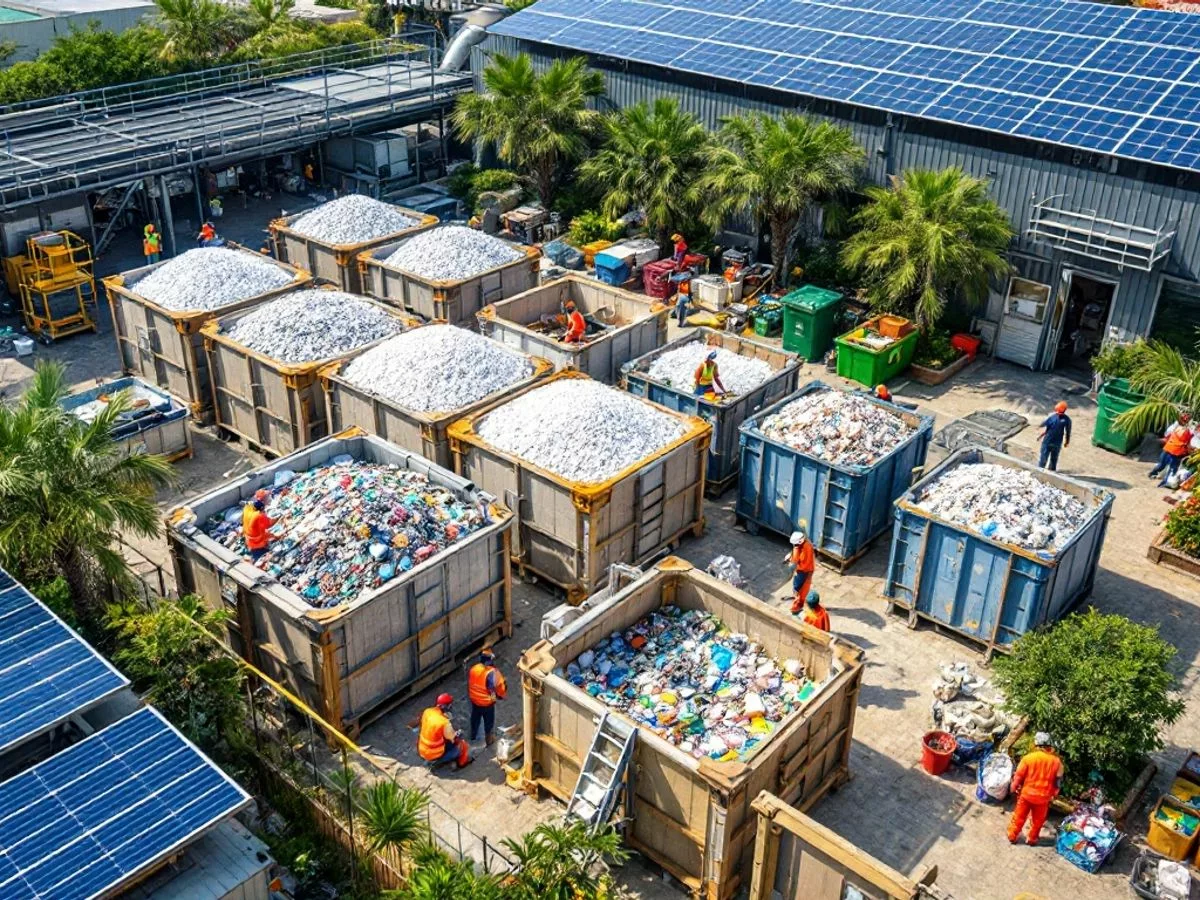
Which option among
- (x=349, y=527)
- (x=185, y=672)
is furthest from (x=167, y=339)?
(x=185, y=672)

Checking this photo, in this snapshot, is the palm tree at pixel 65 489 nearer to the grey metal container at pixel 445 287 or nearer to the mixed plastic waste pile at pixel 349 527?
the mixed plastic waste pile at pixel 349 527

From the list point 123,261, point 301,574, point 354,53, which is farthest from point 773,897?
point 354,53

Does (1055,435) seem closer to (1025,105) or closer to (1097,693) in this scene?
(1097,693)

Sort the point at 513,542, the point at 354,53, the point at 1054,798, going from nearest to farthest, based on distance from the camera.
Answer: the point at 1054,798
the point at 513,542
the point at 354,53

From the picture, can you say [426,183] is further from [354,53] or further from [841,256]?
[841,256]

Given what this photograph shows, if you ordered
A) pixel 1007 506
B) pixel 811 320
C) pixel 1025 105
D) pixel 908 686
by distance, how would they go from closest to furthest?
1. pixel 908 686
2. pixel 1007 506
3. pixel 1025 105
4. pixel 811 320

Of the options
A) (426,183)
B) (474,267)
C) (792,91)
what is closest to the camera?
(474,267)

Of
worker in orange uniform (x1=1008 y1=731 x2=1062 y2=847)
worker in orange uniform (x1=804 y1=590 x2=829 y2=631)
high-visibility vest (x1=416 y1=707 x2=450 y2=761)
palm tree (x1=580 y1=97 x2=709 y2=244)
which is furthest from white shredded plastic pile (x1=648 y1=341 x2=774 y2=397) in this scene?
worker in orange uniform (x1=1008 y1=731 x2=1062 y2=847)
